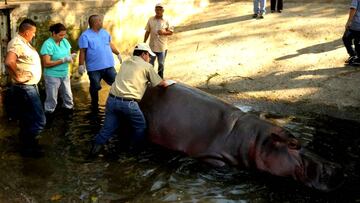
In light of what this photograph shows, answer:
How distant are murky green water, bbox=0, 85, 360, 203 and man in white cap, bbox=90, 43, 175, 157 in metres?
0.43

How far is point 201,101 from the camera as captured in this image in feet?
23.0

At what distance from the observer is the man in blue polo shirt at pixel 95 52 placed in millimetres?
8453

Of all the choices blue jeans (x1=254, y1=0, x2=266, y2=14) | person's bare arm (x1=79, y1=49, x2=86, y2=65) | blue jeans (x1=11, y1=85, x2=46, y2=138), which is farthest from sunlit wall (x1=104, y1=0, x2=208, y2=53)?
blue jeans (x1=11, y1=85, x2=46, y2=138)

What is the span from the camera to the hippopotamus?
604 cm

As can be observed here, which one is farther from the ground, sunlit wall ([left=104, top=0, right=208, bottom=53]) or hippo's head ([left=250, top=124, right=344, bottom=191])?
sunlit wall ([left=104, top=0, right=208, bottom=53])

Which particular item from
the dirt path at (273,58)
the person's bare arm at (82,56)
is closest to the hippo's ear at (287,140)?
the dirt path at (273,58)

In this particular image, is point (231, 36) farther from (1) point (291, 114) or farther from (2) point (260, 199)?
(2) point (260, 199)

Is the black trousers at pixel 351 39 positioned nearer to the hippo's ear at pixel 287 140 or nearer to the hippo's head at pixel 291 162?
the hippo's head at pixel 291 162

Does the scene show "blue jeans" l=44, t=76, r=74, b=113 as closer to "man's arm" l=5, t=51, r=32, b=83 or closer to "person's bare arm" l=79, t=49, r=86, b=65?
"person's bare arm" l=79, t=49, r=86, b=65

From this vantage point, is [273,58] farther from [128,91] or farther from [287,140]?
[128,91]

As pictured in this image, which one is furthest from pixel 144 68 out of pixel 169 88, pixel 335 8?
pixel 335 8

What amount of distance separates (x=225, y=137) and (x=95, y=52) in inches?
122

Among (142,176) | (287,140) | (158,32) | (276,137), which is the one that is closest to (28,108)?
(142,176)

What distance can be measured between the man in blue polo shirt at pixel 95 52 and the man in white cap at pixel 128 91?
1.95 meters
